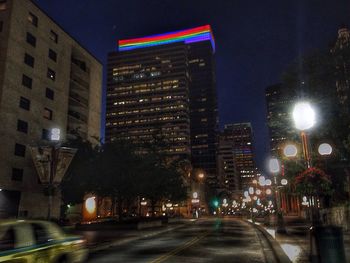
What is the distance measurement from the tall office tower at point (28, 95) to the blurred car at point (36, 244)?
3602 cm

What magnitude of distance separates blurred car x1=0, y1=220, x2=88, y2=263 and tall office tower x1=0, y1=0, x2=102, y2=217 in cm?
3602

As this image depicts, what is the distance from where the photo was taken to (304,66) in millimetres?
23047

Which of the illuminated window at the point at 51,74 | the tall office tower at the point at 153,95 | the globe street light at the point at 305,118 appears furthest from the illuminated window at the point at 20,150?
the tall office tower at the point at 153,95

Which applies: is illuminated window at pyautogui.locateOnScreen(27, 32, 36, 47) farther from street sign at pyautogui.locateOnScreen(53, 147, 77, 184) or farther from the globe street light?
the globe street light

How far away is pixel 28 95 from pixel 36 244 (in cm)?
4312

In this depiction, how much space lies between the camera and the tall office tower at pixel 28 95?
4334 centimetres

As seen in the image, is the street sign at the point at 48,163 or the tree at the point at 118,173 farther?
the tree at the point at 118,173

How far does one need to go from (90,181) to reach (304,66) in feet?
78.3

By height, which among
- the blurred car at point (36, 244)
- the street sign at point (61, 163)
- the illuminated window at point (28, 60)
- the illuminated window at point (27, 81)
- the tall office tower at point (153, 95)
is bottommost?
the blurred car at point (36, 244)

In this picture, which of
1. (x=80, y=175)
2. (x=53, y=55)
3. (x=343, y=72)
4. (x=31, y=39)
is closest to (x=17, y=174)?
(x=80, y=175)

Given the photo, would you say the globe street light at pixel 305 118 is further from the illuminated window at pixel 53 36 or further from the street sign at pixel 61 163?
the illuminated window at pixel 53 36

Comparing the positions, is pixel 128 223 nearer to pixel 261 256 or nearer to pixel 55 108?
pixel 261 256

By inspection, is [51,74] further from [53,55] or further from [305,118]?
[305,118]

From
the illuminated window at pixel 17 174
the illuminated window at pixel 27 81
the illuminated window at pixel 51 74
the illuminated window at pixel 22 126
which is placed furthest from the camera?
the illuminated window at pixel 51 74
